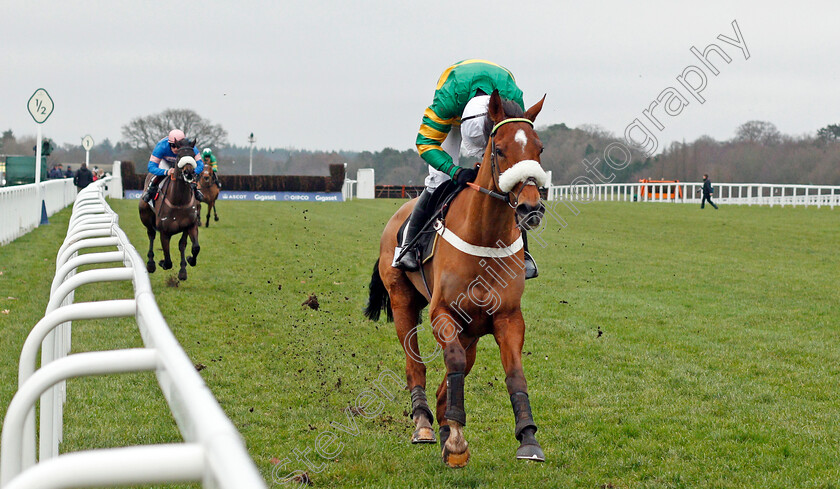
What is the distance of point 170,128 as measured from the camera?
56.6 m

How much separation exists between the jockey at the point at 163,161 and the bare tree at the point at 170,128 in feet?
155

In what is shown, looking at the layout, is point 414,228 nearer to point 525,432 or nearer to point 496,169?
point 496,169

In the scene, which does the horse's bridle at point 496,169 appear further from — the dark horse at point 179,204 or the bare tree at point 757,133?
the bare tree at point 757,133

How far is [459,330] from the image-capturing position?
12.5ft

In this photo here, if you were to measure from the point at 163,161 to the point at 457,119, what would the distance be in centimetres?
671

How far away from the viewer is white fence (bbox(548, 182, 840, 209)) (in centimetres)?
2724

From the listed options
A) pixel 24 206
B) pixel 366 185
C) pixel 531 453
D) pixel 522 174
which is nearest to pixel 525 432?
pixel 531 453

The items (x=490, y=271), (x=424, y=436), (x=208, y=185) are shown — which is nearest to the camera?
(x=490, y=271)

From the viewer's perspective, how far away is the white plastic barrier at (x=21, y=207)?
41.9 feet

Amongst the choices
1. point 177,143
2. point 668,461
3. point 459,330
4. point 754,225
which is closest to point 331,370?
point 459,330

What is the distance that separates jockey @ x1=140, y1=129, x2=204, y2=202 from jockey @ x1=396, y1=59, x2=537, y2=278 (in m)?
5.91

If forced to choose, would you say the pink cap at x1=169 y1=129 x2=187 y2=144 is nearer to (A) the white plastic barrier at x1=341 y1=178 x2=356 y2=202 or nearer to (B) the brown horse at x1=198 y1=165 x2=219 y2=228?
(B) the brown horse at x1=198 y1=165 x2=219 y2=228

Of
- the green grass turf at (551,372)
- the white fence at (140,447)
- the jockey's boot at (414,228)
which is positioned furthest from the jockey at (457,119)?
the white fence at (140,447)

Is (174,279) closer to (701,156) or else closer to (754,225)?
(754,225)
